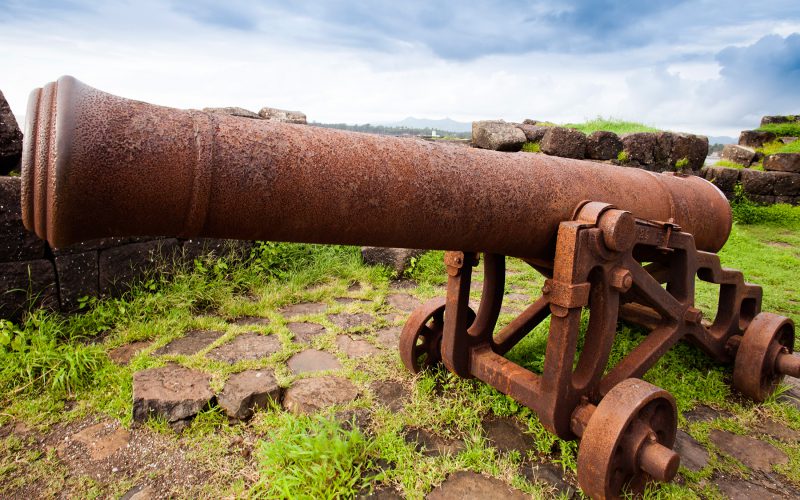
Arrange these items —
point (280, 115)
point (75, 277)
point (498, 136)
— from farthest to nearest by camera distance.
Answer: point (498, 136), point (280, 115), point (75, 277)

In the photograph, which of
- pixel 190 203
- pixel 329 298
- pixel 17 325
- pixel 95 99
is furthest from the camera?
pixel 329 298

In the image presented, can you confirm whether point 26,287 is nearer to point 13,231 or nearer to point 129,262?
point 13,231

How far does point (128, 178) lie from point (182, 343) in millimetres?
2642

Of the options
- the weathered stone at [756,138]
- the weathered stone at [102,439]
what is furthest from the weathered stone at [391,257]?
the weathered stone at [756,138]

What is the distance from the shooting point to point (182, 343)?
147 inches

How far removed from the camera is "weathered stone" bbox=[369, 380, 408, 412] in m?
3.01

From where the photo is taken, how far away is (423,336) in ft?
11.2

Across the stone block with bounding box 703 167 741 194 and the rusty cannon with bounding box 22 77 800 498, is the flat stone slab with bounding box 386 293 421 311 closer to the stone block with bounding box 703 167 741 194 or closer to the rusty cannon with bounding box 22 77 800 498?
the rusty cannon with bounding box 22 77 800 498

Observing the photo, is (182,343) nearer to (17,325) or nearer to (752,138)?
(17,325)

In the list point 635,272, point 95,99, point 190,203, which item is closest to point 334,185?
point 190,203

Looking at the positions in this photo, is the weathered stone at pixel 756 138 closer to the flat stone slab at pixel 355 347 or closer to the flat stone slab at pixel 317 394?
the flat stone slab at pixel 355 347

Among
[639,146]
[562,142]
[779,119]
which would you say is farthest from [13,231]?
[779,119]

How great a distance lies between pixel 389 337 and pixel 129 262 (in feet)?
7.61

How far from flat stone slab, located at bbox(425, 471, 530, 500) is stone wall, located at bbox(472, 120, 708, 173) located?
20.7 ft
